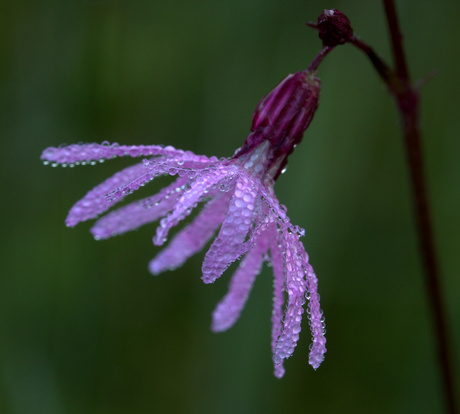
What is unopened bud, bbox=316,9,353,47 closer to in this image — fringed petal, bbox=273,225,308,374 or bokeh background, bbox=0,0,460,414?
fringed petal, bbox=273,225,308,374

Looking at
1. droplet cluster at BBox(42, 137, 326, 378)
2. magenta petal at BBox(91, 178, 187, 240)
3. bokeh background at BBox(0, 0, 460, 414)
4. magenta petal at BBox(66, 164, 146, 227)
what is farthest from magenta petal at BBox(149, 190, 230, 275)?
bokeh background at BBox(0, 0, 460, 414)

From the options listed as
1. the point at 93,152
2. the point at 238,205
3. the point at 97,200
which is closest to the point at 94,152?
the point at 93,152

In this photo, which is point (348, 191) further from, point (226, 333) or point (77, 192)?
point (77, 192)

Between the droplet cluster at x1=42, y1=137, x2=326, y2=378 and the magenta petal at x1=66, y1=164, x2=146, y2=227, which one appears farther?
the magenta petal at x1=66, y1=164, x2=146, y2=227

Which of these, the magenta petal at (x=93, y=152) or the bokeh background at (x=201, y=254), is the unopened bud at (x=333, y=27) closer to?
the magenta petal at (x=93, y=152)

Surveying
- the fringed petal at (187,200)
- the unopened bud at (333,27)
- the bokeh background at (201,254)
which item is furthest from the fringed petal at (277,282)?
the bokeh background at (201,254)

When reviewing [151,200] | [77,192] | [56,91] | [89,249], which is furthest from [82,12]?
[151,200]
